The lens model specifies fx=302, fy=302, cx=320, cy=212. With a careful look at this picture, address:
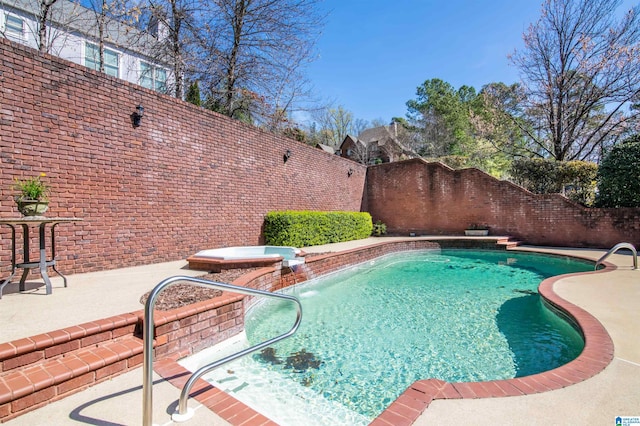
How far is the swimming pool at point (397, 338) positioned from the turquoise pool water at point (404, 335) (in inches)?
Answer: 0.4

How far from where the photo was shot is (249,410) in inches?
74.5

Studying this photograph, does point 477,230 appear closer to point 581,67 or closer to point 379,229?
point 379,229

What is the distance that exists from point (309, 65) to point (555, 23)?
10.8 meters

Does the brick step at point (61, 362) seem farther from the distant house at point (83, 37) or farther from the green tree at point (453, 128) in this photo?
the green tree at point (453, 128)

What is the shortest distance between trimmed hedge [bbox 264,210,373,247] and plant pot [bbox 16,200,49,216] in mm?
5580

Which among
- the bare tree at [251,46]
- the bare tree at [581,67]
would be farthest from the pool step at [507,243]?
the bare tree at [251,46]

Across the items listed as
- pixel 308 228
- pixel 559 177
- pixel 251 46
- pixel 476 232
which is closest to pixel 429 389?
pixel 308 228

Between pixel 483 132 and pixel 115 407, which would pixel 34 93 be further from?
pixel 483 132

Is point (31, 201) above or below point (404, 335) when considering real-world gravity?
above

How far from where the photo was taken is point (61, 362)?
7.17ft

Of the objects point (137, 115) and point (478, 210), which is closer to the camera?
point (137, 115)

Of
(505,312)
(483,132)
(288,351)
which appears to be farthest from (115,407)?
(483,132)

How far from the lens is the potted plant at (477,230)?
40.1 ft

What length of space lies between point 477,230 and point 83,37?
1694 centimetres
